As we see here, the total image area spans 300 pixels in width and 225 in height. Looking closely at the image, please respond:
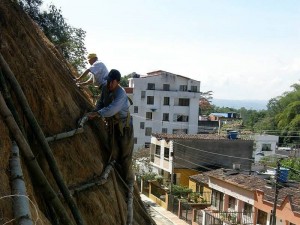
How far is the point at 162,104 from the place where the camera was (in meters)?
50.9

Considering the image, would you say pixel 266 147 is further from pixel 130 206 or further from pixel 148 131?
pixel 130 206

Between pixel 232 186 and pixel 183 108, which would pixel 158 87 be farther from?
pixel 232 186

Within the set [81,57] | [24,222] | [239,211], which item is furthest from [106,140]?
[239,211]

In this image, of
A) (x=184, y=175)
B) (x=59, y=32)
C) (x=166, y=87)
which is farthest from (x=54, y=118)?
(x=166, y=87)

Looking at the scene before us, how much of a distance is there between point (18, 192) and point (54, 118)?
1.41m

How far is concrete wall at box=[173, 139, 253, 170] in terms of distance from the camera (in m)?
36.8

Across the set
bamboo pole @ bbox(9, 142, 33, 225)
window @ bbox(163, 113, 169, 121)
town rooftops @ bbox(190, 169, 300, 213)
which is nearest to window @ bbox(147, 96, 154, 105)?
window @ bbox(163, 113, 169, 121)

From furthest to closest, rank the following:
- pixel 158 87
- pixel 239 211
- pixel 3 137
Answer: pixel 158 87, pixel 239 211, pixel 3 137

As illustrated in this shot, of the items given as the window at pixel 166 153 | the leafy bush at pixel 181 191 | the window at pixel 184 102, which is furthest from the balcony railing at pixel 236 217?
the window at pixel 184 102

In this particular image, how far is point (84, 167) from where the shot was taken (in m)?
4.72

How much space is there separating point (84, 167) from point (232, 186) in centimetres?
2220

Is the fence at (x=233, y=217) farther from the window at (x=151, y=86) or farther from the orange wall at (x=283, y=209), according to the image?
the window at (x=151, y=86)

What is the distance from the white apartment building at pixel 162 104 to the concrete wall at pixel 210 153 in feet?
43.9

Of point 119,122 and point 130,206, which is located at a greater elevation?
point 119,122
